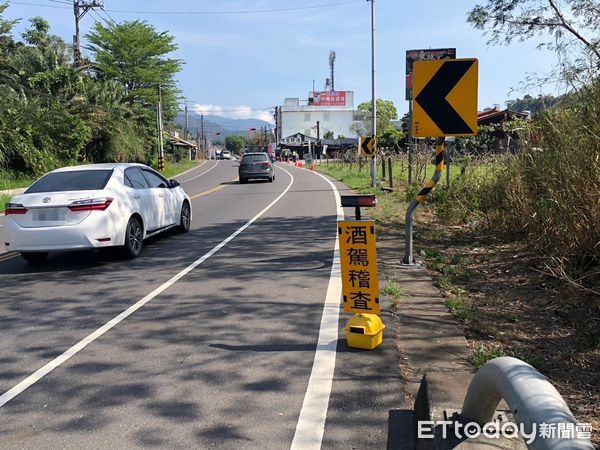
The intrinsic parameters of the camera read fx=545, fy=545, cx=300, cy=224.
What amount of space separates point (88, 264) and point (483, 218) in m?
6.93

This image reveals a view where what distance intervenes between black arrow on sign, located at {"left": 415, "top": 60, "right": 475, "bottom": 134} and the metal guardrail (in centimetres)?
454

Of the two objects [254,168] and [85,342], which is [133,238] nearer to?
[85,342]

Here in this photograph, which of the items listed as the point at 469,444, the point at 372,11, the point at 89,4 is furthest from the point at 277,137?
the point at 469,444

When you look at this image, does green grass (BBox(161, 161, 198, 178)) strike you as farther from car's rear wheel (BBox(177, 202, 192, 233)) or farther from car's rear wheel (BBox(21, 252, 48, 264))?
car's rear wheel (BBox(21, 252, 48, 264))

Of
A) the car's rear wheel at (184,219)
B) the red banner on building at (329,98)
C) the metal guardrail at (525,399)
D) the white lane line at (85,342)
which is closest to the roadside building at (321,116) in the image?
the red banner on building at (329,98)

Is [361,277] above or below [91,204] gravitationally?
below

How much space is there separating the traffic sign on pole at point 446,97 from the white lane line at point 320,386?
2.56 m

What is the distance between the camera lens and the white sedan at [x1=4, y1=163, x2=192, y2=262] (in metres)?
7.80

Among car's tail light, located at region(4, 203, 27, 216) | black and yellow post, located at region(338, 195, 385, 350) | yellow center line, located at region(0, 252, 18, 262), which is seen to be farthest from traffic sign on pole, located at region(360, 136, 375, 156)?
black and yellow post, located at region(338, 195, 385, 350)

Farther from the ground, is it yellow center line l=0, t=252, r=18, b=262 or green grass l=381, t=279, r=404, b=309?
yellow center line l=0, t=252, r=18, b=262

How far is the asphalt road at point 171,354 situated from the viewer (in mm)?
3465

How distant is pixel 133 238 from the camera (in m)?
8.71

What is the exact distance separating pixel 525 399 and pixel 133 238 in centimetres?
745

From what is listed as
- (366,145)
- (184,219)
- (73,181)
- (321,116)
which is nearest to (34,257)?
(73,181)
